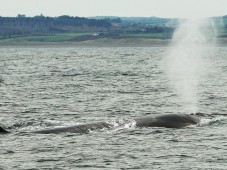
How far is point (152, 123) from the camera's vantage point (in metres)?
47.9

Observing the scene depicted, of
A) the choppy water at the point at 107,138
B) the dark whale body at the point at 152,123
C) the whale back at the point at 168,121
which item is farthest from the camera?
the whale back at the point at 168,121

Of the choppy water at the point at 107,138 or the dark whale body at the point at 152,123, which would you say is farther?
the dark whale body at the point at 152,123

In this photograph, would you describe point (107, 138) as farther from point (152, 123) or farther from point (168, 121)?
point (168, 121)

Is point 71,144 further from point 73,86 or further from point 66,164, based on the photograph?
point 73,86

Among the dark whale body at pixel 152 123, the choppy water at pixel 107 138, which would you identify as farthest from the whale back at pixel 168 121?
the choppy water at pixel 107 138

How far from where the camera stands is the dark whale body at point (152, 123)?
45312 mm

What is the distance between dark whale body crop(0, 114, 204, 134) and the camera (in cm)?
4531

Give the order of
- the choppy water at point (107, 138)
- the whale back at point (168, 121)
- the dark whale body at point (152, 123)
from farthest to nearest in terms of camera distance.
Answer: the whale back at point (168, 121), the dark whale body at point (152, 123), the choppy water at point (107, 138)

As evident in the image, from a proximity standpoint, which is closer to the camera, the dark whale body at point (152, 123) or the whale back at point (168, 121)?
the dark whale body at point (152, 123)

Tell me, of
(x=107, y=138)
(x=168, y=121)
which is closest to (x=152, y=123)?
(x=168, y=121)

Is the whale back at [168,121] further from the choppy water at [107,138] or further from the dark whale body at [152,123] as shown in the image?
the choppy water at [107,138]

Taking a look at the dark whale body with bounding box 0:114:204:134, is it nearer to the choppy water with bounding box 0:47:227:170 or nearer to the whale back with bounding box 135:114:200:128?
the whale back with bounding box 135:114:200:128

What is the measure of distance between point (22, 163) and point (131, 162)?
5788 millimetres

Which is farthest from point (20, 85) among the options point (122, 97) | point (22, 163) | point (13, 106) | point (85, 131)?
point (22, 163)
